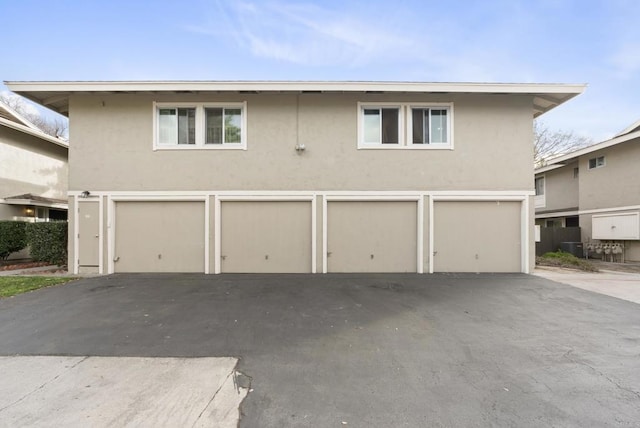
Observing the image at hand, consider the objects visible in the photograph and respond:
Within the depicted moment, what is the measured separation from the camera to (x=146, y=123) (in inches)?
348

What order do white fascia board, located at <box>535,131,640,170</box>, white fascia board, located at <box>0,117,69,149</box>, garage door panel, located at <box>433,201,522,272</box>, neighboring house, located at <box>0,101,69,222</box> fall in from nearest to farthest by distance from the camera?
1. garage door panel, located at <box>433,201,522,272</box>
2. white fascia board, located at <box>0,117,69,149</box>
3. neighboring house, located at <box>0,101,69,222</box>
4. white fascia board, located at <box>535,131,640,170</box>

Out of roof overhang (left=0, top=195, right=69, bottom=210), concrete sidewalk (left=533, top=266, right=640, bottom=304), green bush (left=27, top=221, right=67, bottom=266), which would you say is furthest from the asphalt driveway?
roof overhang (left=0, top=195, right=69, bottom=210)

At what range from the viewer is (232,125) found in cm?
895

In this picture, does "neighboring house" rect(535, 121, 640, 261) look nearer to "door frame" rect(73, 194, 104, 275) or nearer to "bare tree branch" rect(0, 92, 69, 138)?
"door frame" rect(73, 194, 104, 275)

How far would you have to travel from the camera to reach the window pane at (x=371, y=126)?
29.3ft

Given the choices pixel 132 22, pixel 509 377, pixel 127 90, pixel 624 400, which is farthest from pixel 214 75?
pixel 624 400

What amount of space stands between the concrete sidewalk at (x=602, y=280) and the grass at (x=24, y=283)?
42.5 ft

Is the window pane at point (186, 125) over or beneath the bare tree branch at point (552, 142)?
beneath

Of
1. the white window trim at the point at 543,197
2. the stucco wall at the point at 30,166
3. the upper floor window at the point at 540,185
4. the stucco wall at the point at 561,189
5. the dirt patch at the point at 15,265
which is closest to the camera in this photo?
the dirt patch at the point at 15,265

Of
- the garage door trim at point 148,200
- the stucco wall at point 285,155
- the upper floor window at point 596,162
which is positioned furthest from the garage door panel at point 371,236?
the upper floor window at point 596,162

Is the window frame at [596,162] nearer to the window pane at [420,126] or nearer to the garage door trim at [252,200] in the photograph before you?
the window pane at [420,126]

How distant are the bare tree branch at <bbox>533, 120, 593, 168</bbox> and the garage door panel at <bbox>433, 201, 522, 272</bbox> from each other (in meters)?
23.5

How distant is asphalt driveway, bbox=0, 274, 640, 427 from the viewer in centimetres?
267

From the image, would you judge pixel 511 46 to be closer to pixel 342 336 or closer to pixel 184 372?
pixel 342 336
